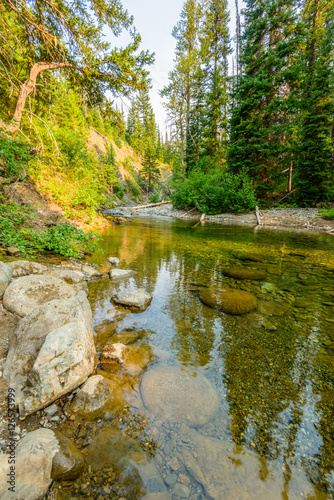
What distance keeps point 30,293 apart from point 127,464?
252 cm

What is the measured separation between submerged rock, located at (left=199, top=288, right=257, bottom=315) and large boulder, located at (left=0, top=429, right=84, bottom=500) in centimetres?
317

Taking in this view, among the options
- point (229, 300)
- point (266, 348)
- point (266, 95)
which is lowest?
point (266, 348)

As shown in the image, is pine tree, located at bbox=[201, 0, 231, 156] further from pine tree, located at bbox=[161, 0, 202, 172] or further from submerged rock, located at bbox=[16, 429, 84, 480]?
submerged rock, located at bbox=[16, 429, 84, 480]

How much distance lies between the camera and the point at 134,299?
4.16 m

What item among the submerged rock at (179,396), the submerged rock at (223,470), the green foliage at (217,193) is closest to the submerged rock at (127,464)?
the submerged rock at (223,470)

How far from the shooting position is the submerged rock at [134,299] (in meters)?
4.10

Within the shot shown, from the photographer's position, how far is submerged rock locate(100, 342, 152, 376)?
2623 mm

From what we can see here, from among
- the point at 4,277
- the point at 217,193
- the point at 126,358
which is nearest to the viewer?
the point at 126,358

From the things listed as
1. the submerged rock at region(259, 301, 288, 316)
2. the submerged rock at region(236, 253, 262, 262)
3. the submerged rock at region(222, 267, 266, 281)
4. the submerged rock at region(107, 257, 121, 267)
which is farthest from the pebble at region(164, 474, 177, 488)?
the submerged rock at region(236, 253, 262, 262)

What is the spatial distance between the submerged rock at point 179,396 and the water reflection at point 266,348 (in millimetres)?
119

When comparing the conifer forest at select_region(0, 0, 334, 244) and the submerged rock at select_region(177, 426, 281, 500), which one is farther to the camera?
the conifer forest at select_region(0, 0, 334, 244)

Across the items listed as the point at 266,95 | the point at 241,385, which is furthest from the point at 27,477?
the point at 266,95

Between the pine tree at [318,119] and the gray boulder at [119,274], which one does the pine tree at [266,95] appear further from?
the gray boulder at [119,274]

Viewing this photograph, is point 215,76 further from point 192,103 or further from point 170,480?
point 170,480
